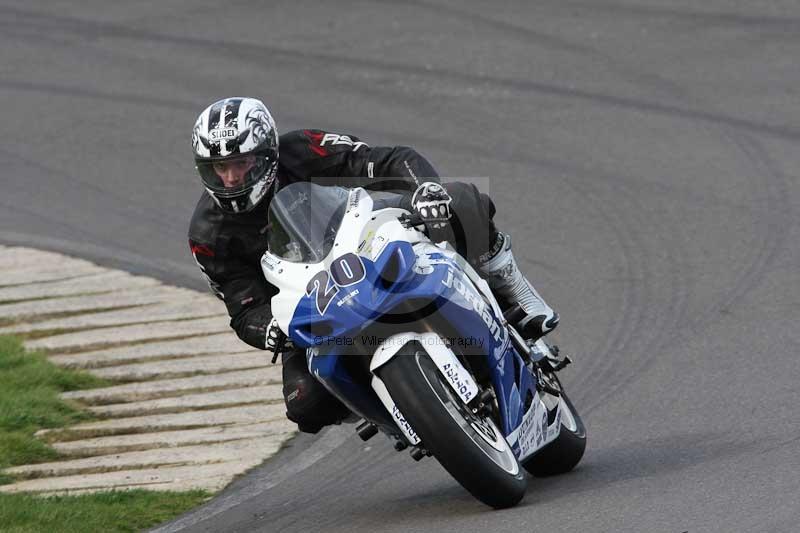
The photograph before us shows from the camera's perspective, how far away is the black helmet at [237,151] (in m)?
5.93

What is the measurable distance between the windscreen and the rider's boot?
0.89 meters

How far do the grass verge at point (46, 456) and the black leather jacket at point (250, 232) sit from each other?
0.97m

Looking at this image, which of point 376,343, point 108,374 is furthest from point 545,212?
point 376,343

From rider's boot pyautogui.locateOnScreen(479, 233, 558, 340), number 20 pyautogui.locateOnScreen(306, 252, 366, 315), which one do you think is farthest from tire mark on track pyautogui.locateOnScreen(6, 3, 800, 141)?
number 20 pyautogui.locateOnScreen(306, 252, 366, 315)

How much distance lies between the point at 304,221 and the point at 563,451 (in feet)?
5.07

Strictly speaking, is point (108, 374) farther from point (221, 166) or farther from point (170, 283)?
point (221, 166)

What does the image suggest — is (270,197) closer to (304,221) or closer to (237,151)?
(237,151)

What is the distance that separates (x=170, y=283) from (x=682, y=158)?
3.83 metres

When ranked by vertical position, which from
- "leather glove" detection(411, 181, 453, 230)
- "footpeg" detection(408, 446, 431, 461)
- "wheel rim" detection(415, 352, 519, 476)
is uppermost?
"leather glove" detection(411, 181, 453, 230)

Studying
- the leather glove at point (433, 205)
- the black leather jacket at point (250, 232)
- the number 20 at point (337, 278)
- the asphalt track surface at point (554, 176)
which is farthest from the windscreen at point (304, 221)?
the asphalt track surface at point (554, 176)

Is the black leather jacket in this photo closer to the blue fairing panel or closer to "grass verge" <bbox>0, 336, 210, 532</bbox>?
the blue fairing panel

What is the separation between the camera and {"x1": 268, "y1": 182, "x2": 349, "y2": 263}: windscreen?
18.2 feet

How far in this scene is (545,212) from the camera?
10008 millimetres

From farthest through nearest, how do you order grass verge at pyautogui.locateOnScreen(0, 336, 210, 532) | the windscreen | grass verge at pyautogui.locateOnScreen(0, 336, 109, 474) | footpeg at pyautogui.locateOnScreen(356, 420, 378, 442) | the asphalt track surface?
grass verge at pyautogui.locateOnScreen(0, 336, 109, 474) < grass verge at pyautogui.locateOnScreen(0, 336, 210, 532) < the asphalt track surface < footpeg at pyautogui.locateOnScreen(356, 420, 378, 442) < the windscreen
